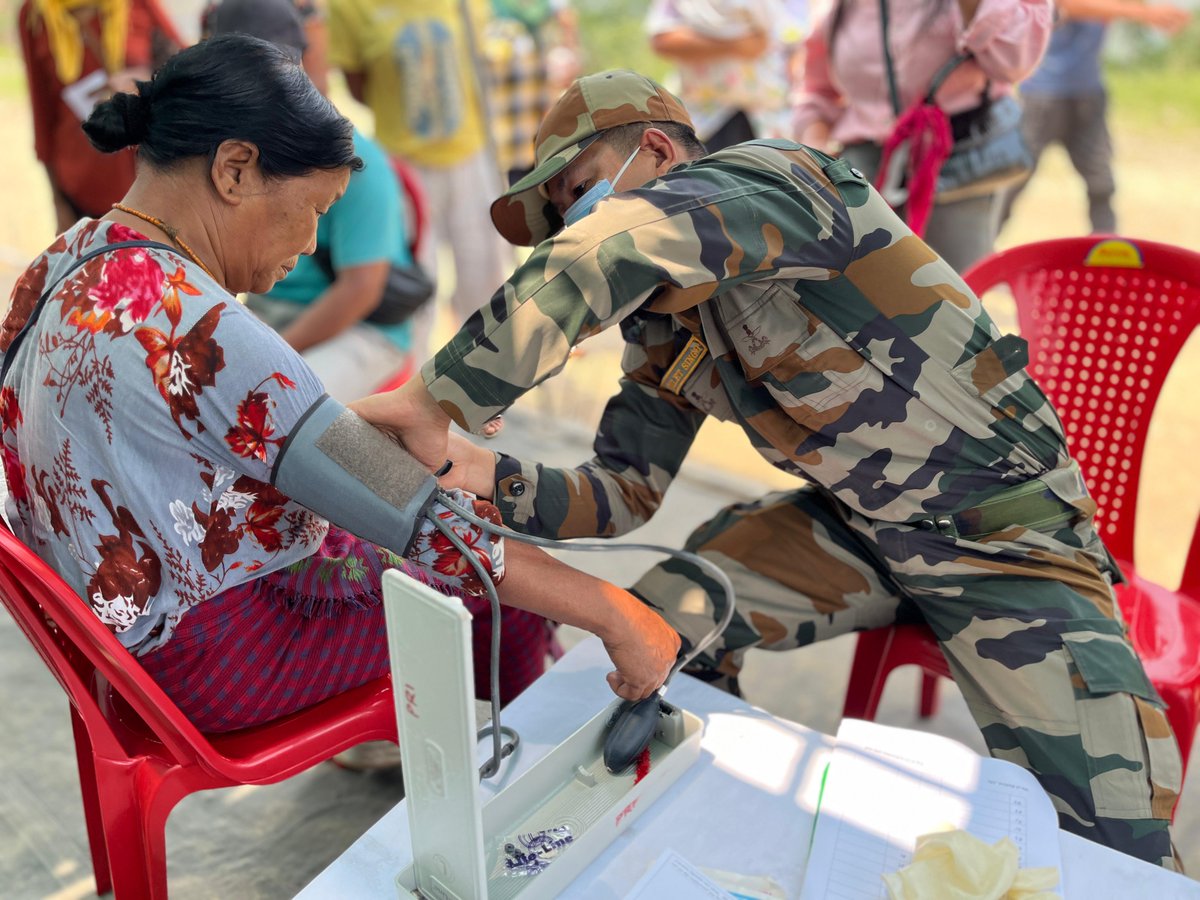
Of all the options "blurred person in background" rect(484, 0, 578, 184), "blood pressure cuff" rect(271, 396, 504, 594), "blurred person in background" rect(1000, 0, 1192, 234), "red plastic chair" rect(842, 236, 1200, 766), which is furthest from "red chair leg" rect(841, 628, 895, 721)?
"blurred person in background" rect(1000, 0, 1192, 234)

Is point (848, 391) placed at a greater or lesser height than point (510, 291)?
lesser

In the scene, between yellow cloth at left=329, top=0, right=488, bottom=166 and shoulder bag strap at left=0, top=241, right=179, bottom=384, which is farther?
yellow cloth at left=329, top=0, right=488, bottom=166

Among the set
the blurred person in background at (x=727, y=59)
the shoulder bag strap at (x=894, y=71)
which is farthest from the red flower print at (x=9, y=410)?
the blurred person in background at (x=727, y=59)

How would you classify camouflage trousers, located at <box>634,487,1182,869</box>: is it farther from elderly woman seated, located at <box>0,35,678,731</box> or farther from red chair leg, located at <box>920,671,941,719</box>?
red chair leg, located at <box>920,671,941,719</box>

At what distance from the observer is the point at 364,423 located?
4.26 feet

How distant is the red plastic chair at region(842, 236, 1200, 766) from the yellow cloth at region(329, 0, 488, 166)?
7.26 feet

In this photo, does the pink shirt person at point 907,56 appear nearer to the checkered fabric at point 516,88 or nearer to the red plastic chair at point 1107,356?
the red plastic chair at point 1107,356

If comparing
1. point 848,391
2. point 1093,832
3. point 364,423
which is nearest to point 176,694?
point 364,423

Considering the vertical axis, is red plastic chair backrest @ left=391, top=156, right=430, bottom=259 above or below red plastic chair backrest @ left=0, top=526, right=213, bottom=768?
above

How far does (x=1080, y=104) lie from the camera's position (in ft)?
15.1

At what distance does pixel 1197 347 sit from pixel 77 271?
15.2ft

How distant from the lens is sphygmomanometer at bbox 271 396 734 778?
50.0 inches

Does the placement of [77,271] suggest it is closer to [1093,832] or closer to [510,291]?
[510,291]

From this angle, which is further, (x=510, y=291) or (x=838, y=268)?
(x=838, y=268)
